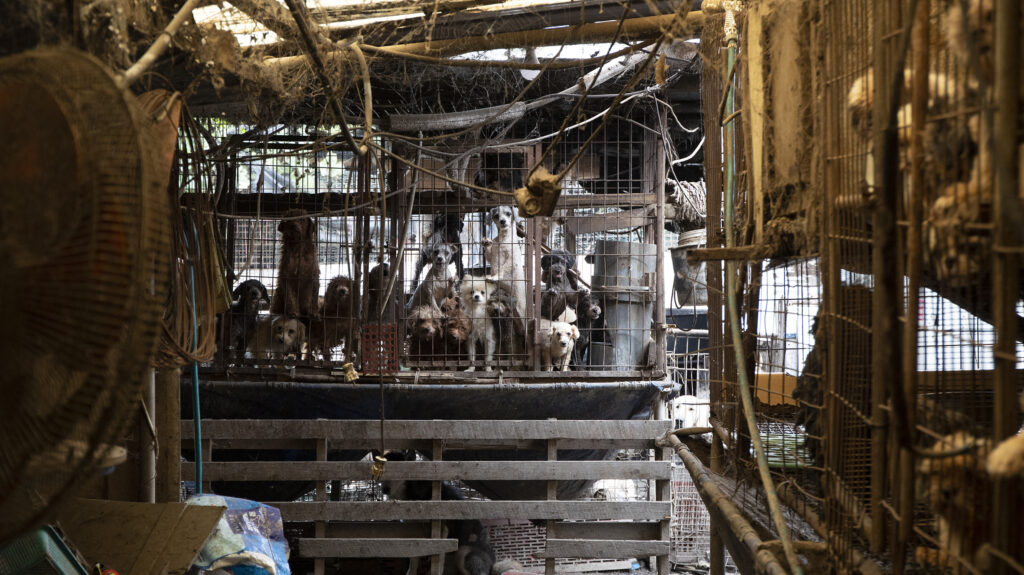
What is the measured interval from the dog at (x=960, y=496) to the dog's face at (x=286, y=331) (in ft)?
22.2

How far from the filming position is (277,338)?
7.93 m

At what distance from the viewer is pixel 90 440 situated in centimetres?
141

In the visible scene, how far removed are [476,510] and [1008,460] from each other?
6582mm

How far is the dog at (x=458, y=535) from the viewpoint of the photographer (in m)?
7.65

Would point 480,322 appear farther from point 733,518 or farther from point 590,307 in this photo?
point 733,518

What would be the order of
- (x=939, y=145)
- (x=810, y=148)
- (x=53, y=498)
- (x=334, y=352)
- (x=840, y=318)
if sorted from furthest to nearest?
(x=334, y=352) → (x=810, y=148) → (x=840, y=318) → (x=939, y=145) → (x=53, y=498)

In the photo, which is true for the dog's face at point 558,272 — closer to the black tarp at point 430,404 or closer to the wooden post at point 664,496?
the black tarp at point 430,404

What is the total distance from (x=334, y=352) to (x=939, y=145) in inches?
271

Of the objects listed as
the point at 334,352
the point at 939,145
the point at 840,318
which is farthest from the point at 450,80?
the point at 939,145

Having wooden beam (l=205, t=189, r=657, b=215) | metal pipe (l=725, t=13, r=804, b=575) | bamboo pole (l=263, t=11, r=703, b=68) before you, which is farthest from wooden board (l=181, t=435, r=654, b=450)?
metal pipe (l=725, t=13, r=804, b=575)

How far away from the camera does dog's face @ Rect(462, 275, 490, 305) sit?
7.96 metres

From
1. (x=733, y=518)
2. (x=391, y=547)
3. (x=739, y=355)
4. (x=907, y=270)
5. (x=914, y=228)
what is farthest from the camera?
(x=391, y=547)

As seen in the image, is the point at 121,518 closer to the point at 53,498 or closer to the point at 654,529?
the point at 53,498

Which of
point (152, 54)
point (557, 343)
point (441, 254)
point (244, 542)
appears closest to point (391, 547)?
point (557, 343)
